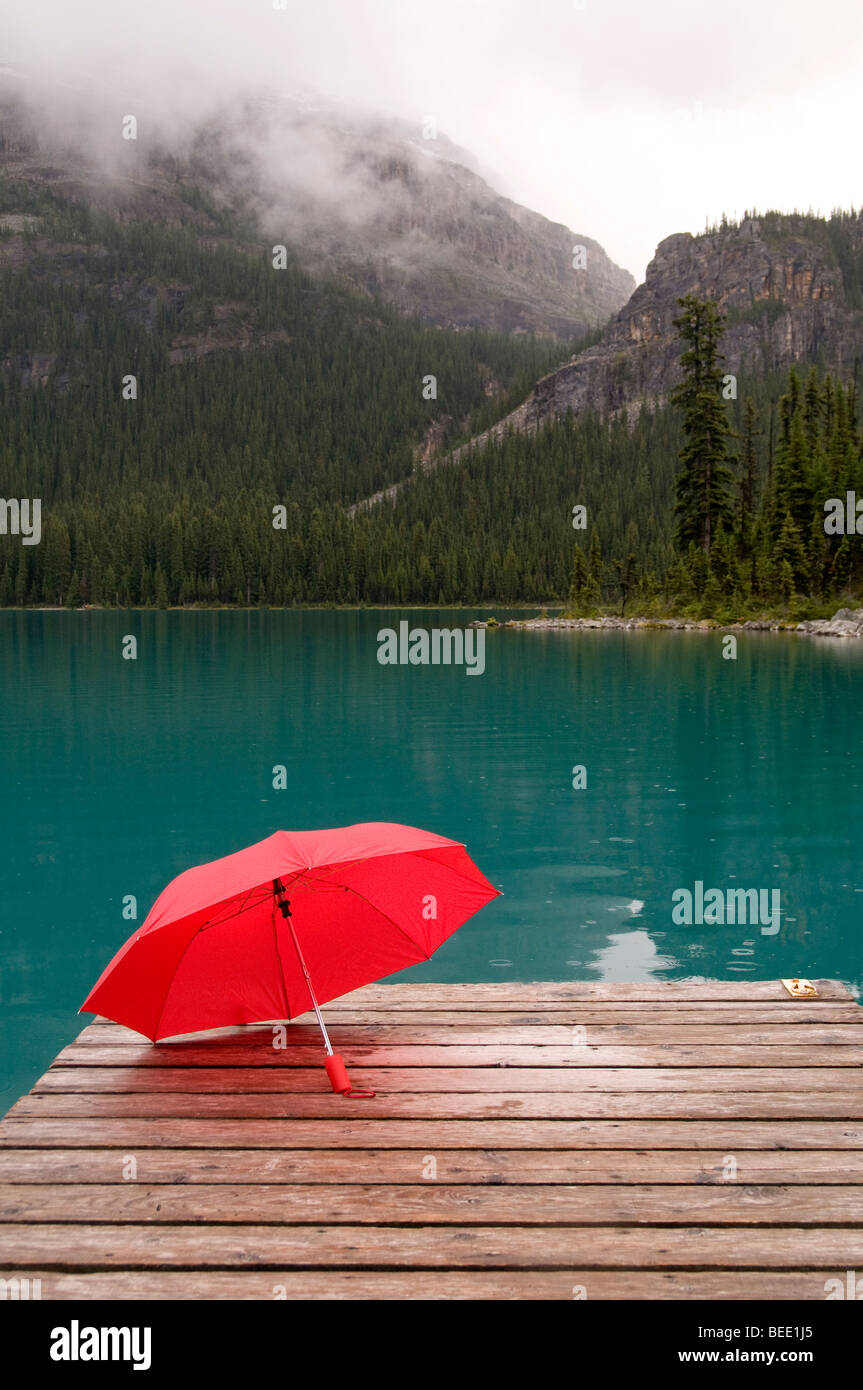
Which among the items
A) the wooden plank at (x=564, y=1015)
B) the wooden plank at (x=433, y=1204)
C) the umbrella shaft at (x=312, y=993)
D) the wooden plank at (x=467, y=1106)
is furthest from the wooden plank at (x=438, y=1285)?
the wooden plank at (x=564, y=1015)

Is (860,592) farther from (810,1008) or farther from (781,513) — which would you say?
(810,1008)

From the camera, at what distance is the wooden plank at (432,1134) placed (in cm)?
488

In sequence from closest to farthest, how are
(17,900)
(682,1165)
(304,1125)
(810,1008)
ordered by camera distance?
(682,1165), (304,1125), (810,1008), (17,900)

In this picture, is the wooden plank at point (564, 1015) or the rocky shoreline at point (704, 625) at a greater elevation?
the rocky shoreline at point (704, 625)

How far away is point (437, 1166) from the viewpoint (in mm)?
4695

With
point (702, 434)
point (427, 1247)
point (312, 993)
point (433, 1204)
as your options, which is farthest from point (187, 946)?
point (702, 434)

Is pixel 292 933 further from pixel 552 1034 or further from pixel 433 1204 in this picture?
pixel 433 1204

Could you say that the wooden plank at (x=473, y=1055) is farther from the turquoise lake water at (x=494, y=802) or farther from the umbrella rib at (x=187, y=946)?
the turquoise lake water at (x=494, y=802)

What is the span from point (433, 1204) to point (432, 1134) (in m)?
0.61

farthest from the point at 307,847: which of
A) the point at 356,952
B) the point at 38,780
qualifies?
the point at 38,780

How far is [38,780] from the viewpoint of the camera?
22688 mm

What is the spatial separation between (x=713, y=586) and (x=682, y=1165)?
82.2 meters

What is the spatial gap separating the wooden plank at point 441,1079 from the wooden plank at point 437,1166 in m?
0.65

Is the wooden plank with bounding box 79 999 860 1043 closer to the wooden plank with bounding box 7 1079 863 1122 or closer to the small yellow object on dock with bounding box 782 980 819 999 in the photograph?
the small yellow object on dock with bounding box 782 980 819 999
